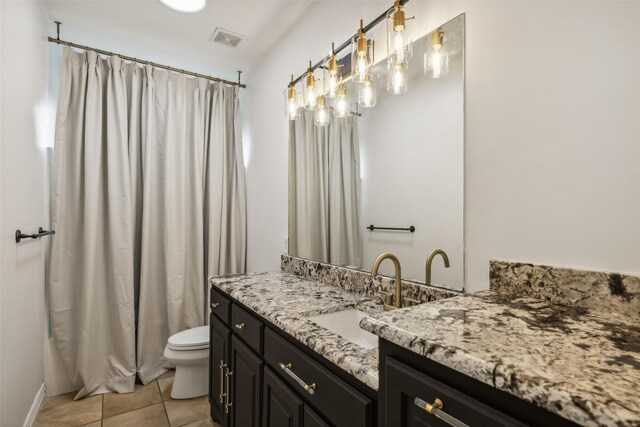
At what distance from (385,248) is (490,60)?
33.6 inches

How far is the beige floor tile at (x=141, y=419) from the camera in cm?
203

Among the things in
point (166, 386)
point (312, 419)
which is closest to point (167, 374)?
point (166, 386)

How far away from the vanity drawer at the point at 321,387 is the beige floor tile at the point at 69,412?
1.69 m

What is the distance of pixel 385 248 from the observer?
1.54 metres

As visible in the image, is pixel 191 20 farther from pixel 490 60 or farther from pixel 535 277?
pixel 535 277

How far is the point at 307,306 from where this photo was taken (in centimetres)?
138

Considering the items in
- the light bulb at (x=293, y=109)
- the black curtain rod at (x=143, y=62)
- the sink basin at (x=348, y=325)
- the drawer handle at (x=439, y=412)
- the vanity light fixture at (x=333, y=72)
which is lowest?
the sink basin at (x=348, y=325)

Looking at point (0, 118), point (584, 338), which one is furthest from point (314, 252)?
point (0, 118)

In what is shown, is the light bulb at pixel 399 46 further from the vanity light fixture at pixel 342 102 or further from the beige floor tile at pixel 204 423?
the beige floor tile at pixel 204 423

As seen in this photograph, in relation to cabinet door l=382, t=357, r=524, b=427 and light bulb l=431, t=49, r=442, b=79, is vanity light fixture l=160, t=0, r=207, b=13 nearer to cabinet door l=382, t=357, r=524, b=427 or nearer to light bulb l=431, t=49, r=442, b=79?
light bulb l=431, t=49, r=442, b=79

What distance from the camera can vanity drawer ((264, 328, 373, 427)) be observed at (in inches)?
33.1

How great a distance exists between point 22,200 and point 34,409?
1.34 m

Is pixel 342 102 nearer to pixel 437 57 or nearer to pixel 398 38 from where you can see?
pixel 398 38

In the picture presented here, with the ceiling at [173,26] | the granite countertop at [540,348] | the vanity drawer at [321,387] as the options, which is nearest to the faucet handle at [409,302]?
the granite countertop at [540,348]
